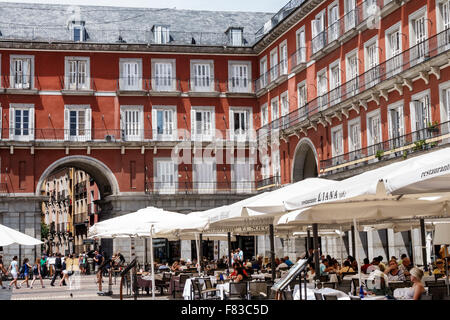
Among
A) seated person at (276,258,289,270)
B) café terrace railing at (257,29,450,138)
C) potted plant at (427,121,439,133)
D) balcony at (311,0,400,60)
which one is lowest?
seated person at (276,258,289,270)

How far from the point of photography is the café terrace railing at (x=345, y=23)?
3141cm

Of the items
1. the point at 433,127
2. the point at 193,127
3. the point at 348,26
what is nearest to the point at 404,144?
the point at 433,127

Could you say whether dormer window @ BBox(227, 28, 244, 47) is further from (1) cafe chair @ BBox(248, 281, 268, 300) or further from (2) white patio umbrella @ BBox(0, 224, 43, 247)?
(2) white patio umbrella @ BBox(0, 224, 43, 247)

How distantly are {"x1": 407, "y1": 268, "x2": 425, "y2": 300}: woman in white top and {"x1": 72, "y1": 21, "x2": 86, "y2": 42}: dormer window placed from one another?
38913mm

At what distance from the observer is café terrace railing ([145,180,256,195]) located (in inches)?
1806

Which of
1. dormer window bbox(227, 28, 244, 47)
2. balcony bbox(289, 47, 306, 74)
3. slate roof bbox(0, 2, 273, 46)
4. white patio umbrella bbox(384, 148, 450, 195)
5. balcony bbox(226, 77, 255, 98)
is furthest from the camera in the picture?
dormer window bbox(227, 28, 244, 47)

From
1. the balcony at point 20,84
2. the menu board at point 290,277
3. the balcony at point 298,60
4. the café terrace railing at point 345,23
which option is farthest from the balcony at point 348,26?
the menu board at point 290,277

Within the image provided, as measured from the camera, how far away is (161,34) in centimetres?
4706

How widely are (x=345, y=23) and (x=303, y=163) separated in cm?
1046

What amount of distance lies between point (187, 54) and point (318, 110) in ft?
42.7

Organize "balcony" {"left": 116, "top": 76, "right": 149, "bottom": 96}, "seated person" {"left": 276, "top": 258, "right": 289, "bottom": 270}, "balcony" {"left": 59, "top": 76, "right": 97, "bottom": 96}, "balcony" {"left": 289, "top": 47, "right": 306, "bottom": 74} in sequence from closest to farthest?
1. "seated person" {"left": 276, "top": 258, "right": 289, "bottom": 270}
2. "balcony" {"left": 289, "top": 47, "right": 306, "bottom": 74}
3. "balcony" {"left": 59, "top": 76, "right": 97, "bottom": 96}
4. "balcony" {"left": 116, "top": 76, "right": 149, "bottom": 96}

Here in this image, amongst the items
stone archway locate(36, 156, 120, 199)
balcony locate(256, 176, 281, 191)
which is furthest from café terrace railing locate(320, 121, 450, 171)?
stone archway locate(36, 156, 120, 199)

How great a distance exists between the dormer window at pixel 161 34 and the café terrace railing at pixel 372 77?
9.97 metres
